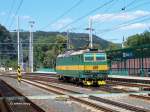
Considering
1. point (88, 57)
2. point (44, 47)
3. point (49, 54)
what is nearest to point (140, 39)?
point (49, 54)

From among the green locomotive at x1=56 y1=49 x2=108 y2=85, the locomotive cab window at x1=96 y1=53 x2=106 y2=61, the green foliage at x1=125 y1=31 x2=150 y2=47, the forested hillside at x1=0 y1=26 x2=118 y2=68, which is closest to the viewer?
the green locomotive at x1=56 y1=49 x2=108 y2=85

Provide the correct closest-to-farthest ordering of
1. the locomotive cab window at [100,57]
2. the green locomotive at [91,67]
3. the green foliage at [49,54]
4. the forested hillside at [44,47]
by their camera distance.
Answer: the green locomotive at [91,67]
the locomotive cab window at [100,57]
the forested hillside at [44,47]
the green foliage at [49,54]

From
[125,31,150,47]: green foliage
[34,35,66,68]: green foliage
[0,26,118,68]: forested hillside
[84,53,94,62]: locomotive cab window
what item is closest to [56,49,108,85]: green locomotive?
[84,53,94,62]: locomotive cab window

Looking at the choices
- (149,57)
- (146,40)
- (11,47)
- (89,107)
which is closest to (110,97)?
(89,107)

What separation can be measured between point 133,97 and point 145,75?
31559 mm

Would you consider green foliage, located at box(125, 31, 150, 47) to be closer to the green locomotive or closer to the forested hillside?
the forested hillside

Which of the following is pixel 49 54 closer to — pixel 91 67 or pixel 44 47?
pixel 44 47

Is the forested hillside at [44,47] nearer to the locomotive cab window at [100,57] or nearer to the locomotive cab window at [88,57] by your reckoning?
the locomotive cab window at [100,57]

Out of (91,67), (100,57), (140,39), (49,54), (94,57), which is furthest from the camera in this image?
(49,54)

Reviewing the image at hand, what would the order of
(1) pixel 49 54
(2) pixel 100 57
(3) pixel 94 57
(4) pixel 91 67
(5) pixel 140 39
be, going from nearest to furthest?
(4) pixel 91 67, (3) pixel 94 57, (2) pixel 100 57, (5) pixel 140 39, (1) pixel 49 54

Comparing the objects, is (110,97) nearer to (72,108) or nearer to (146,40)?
(72,108)

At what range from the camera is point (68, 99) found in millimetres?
26828

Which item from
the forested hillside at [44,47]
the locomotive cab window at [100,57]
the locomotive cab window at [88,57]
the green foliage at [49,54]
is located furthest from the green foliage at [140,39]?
the locomotive cab window at [88,57]

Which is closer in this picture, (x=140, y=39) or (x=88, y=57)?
(x=88, y=57)
